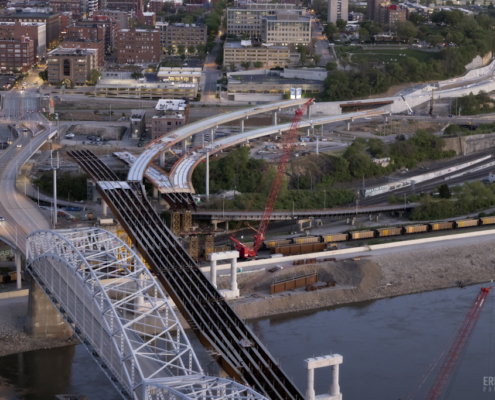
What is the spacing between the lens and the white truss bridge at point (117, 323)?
42.9ft

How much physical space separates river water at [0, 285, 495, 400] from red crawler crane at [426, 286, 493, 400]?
0.13m

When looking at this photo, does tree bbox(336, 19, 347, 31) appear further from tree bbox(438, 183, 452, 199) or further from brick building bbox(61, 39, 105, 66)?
tree bbox(438, 183, 452, 199)

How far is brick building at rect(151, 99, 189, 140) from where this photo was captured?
33406 mm

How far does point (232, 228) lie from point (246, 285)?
4.34 meters

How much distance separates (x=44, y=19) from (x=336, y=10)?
17.9m

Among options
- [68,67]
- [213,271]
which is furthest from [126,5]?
[213,271]

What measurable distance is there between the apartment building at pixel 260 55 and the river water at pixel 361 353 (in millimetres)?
27842

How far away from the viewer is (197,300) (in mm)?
18500

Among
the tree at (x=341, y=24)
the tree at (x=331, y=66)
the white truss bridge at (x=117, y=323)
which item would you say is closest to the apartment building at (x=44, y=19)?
the tree at (x=341, y=24)

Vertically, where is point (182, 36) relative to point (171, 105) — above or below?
above

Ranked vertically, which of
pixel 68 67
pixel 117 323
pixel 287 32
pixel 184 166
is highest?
pixel 287 32

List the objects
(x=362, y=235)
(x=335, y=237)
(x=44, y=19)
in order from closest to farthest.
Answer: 1. (x=335, y=237)
2. (x=362, y=235)
3. (x=44, y=19)

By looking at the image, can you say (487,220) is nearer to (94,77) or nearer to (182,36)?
(94,77)

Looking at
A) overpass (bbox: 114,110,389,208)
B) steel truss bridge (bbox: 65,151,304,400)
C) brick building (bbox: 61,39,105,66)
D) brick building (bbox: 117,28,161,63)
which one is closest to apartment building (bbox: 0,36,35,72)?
brick building (bbox: 61,39,105,66)
